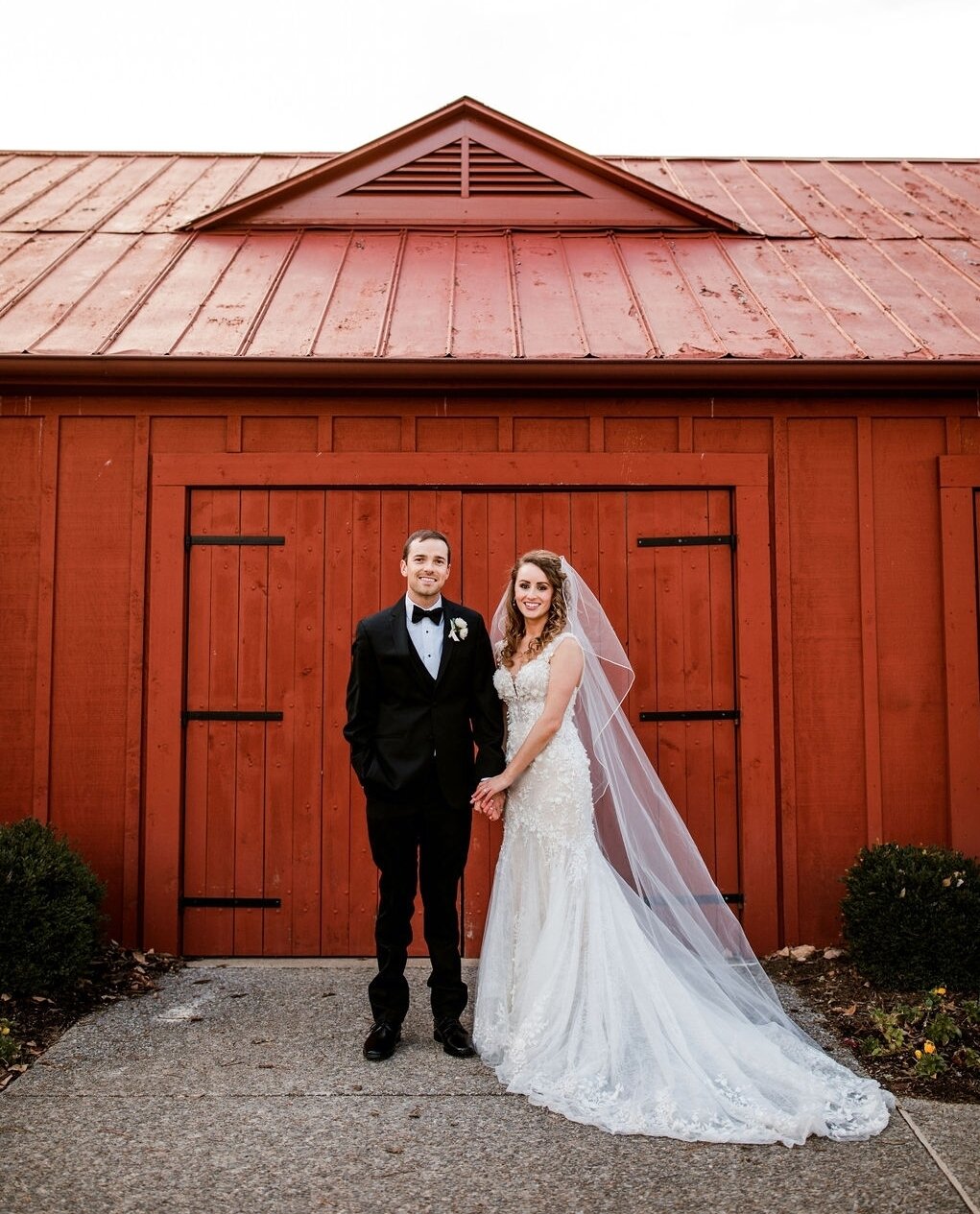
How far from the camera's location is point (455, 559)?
5410 mm

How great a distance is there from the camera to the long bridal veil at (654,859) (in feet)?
12.9

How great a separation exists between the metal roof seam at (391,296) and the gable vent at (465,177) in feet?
1.40

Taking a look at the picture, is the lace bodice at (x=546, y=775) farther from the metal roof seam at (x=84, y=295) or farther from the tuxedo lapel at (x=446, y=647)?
the metal roof seam at (x=84, y=295)

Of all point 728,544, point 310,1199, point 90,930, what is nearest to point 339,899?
point 90,930

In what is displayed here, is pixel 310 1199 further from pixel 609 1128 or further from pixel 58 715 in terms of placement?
pixel 58 715

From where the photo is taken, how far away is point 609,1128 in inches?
130

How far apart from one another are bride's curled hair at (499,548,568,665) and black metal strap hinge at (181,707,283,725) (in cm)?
170

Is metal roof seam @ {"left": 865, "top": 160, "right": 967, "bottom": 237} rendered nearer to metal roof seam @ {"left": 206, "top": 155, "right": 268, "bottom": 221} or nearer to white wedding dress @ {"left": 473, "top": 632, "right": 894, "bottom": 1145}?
white wedding dress @ {"left": 473, "top": 632, "right": 894, "bottom": 1145}

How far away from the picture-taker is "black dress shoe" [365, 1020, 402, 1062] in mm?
3947

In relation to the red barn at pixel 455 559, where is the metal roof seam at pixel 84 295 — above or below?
above

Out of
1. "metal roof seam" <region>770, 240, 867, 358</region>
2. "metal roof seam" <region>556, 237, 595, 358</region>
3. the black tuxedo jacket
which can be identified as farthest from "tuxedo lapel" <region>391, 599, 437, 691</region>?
"metal roof seam" <region>770, 240, 867, 358</region>

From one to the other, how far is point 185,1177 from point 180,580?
125 inches

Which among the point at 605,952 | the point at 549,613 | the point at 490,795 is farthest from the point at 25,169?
the point at 605,952

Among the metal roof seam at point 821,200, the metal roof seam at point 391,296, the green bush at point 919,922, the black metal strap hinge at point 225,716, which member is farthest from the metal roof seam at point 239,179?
the green bush at point 919,922
